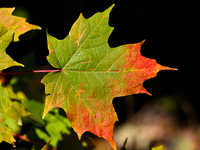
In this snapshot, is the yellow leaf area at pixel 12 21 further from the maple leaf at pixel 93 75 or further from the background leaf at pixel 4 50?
the maple leaf at pixel 93 75

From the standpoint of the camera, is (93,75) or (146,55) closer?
(93,75)

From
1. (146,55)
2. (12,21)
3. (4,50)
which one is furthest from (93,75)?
(146,55)

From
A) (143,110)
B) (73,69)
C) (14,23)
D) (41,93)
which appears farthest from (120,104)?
(14,23)

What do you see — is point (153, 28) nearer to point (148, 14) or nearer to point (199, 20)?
point (148, 14)

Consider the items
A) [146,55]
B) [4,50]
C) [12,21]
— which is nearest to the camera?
[4,50]

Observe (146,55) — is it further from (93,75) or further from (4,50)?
(4,50)

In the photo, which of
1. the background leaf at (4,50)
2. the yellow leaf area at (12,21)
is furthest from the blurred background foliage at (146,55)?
the background leaf at (4,50)

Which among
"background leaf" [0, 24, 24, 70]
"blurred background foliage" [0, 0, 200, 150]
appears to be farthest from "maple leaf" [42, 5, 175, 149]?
"blurred background foliage" [0, 0, 200, 150]
